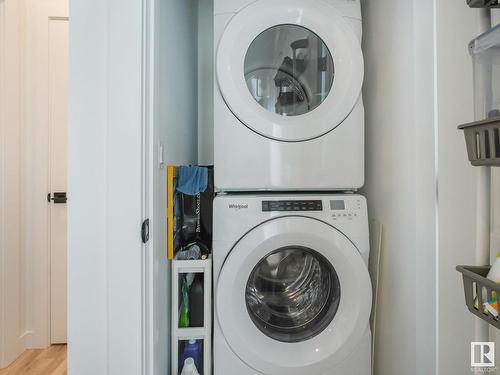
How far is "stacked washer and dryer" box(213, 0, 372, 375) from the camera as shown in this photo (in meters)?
1.14

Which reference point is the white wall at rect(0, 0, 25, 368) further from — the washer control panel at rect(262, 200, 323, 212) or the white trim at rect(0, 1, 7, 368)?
the washer control panel at rect(262, 200, 323, 212)

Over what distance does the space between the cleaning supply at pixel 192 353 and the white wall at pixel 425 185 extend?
0.74 metres

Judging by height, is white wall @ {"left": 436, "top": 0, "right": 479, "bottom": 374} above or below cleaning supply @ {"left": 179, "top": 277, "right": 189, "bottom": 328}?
above

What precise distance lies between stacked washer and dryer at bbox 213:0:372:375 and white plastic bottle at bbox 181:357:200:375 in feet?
0.33

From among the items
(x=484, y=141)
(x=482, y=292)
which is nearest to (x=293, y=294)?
(x=482, y=292)

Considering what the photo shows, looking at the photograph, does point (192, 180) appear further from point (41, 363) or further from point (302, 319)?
point (41, 363)

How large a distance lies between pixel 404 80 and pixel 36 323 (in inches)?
93.1

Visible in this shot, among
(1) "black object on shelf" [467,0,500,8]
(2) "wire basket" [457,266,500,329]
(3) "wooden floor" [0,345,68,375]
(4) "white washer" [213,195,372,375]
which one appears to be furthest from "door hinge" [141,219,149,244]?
(3) "wooden floor" [0,345,68,375]

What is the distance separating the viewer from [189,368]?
45.9 inches

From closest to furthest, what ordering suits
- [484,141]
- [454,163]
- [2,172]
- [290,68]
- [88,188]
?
1. [484,141]
2. [88,188]
3. [454,163]
4. [290,68]
5. [2,172]

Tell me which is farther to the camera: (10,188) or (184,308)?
(10,188)

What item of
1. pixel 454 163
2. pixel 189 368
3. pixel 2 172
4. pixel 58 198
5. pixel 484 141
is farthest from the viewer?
pixel 58 198

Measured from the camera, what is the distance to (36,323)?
6.35ft

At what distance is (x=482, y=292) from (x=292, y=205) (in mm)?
631
